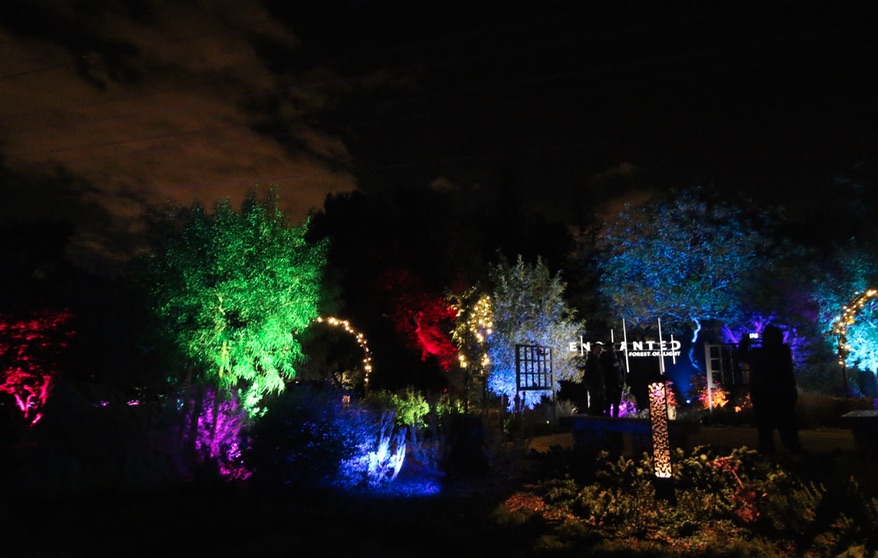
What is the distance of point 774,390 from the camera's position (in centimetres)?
870

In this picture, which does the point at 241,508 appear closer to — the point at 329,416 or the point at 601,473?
the point at 329,416

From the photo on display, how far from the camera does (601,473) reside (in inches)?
314

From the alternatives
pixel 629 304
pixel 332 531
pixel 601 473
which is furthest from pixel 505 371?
pixel 332 531

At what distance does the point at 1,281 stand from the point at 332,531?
71.5 ft

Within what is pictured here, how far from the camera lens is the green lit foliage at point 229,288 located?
60.3 ft

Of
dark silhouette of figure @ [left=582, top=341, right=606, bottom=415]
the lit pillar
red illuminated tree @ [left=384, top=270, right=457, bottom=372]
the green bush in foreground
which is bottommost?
the green bush in foreground

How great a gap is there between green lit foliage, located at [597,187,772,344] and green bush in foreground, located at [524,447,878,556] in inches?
742

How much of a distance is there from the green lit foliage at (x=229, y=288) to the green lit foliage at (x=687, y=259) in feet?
45.4

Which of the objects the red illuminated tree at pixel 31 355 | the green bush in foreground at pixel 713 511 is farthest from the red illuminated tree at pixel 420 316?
the green bush in foreground at pixel 713 511

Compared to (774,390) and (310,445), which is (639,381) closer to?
(774,390)

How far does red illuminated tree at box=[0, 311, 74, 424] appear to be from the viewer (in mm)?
20016

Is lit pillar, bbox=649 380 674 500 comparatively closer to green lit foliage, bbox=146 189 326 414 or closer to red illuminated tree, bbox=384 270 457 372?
green lit foliage, bbox=146 189 326 414

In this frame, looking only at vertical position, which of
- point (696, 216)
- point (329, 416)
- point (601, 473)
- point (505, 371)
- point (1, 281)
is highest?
point (696, 216)

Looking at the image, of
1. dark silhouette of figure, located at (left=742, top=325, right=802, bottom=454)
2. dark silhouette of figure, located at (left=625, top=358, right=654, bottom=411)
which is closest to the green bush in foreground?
dark silhouette of figure, located at (left=742, top=325, right=802, bottom=454)
